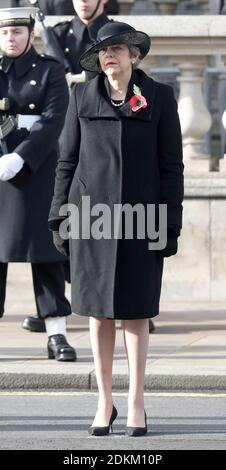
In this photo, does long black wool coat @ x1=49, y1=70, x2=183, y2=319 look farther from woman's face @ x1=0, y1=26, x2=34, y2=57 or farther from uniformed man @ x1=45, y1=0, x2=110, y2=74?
uniformed man @ x1=45, y1=0, x2=110, y2=74

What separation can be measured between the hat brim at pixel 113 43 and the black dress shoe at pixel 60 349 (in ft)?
7.06

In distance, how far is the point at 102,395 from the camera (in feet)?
27.5

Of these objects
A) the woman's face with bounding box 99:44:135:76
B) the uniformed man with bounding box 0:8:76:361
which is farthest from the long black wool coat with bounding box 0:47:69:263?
the woman's face with bounding box 99:44:135:76

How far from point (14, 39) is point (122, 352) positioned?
189 centimetres

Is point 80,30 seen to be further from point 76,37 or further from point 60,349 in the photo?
point 60,349

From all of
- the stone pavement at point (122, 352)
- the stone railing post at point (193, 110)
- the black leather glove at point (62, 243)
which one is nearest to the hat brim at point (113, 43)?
the black leather glove at point (62, 243)

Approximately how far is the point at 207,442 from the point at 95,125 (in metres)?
1.52

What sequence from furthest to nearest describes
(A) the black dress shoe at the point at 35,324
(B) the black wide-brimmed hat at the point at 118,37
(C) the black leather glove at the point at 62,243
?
(A) the black dress shoe at the point at 35,324 → (C) the black leather glove at the point at 62,243 → (B) the black wide-brimmed hat at the point at 118,37

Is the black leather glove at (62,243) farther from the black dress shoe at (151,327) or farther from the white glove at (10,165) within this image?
the black dress shoe at (151,327)

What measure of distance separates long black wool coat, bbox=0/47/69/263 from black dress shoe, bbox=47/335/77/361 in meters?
0.45

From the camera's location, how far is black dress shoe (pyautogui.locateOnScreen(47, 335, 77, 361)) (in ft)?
33.3

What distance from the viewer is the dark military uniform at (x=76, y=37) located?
1147 centimetres

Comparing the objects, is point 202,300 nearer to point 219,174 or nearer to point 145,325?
point 219,174
